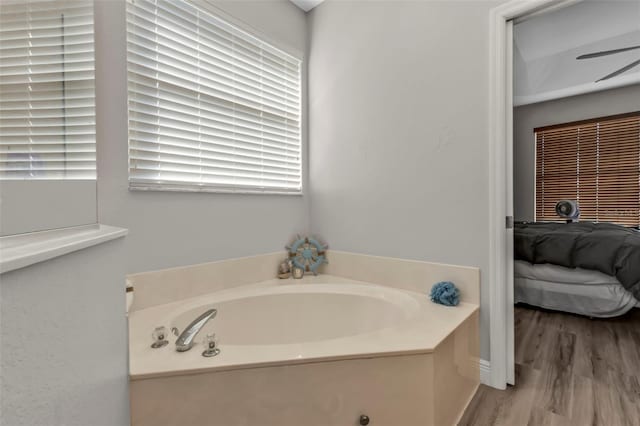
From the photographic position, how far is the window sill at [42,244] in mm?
340

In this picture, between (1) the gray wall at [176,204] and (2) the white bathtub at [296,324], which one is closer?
(2) the white bathtub at [296,324]

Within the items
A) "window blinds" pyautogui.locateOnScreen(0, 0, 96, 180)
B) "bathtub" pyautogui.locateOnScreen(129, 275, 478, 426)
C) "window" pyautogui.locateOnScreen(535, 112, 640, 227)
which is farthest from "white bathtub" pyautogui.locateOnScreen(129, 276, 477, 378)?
"window" pyautogui.locateOnScreen(535, 112, 640, 227)

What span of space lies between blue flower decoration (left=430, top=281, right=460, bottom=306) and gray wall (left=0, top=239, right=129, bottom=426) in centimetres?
142

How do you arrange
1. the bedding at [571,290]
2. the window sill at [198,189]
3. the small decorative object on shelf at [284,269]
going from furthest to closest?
the bedding at [571,290]
the small decorative object on shelf at [284,269]
the window sill at [198,189]

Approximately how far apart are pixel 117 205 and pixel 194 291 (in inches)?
23.5

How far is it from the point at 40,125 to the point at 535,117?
5.76 m

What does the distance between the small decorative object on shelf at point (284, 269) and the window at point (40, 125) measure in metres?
1.51

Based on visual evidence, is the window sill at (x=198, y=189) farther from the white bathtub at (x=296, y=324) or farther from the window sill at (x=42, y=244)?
the window sill at (x=42, y=244)

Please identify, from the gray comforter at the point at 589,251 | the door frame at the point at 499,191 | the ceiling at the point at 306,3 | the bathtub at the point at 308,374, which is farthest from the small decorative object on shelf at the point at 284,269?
the gray comforter at the point at 589,251

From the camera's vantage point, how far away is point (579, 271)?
259cm

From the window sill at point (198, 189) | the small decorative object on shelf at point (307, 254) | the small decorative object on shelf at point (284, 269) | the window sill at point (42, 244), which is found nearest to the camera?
the window sill at point (42, 244)

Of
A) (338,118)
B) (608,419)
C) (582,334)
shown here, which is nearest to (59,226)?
(338,118)

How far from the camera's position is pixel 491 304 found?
157 cm

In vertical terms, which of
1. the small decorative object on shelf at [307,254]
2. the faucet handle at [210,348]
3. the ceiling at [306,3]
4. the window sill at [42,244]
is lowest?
the faucet handle at [210,348]
